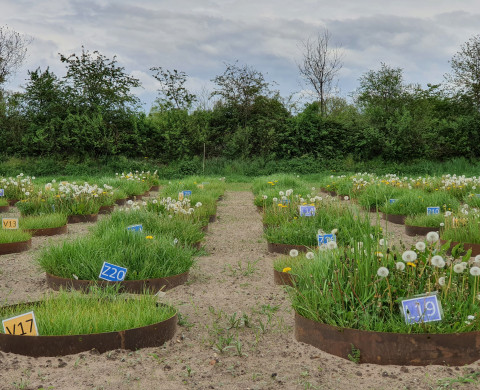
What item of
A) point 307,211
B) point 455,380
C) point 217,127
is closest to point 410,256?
point 455,380

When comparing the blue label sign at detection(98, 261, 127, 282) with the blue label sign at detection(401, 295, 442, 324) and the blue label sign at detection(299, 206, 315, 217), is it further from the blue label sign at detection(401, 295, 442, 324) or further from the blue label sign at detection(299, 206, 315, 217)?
the blue label sign at detection(299, 206, 315, 217)

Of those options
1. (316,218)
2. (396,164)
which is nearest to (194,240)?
(316,218)

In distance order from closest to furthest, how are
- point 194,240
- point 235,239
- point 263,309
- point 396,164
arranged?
point 263,309 < point 194,240 < point 235,239 < point 396,164

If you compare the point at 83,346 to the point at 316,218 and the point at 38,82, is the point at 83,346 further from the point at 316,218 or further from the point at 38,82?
the point at 38,82

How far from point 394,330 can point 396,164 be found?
16210 millimetres

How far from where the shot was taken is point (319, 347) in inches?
121

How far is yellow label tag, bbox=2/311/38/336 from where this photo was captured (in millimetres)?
2964

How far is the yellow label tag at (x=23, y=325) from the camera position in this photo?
296cm

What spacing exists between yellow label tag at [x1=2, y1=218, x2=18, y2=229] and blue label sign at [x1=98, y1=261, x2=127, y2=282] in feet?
9.94

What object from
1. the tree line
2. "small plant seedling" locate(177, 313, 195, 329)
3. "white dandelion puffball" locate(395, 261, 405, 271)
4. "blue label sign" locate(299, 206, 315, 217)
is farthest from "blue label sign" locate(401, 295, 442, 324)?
the tree line

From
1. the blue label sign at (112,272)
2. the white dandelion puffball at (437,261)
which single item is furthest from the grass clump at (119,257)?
the white dandelion puffball at (437,261)

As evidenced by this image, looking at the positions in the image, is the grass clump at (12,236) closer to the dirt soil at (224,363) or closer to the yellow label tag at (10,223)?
the yellow label tag at (10,223)

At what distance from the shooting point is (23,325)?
9.75ft

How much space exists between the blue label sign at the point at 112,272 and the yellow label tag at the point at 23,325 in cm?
121
